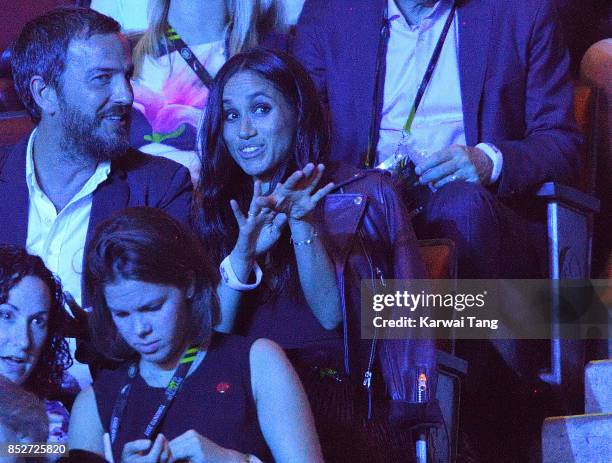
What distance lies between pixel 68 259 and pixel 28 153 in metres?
0.28

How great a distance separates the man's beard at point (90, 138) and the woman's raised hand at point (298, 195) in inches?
23.1

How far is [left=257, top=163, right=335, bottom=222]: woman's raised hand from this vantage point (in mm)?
1631

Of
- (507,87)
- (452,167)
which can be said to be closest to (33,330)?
(452,167)

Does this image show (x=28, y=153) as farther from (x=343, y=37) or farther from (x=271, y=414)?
(x=271, y=414)

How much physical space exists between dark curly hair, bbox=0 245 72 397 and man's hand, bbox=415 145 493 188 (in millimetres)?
765

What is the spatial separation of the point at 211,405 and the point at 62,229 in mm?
662

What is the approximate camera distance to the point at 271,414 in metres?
1.49

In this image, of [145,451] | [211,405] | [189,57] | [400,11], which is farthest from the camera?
[189,57]

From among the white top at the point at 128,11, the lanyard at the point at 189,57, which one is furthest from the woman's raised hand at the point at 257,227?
the white top at the point at 128,11

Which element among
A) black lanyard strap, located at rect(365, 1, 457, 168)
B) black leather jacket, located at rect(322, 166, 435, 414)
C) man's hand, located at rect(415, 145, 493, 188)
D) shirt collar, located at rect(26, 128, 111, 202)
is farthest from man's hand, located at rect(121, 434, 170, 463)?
black lanyard strap, located at rect(365, 1, 457, 168)

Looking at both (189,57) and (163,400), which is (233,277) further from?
(189,57)

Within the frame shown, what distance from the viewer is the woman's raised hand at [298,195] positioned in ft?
5.35

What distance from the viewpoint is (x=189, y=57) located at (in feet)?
8.28

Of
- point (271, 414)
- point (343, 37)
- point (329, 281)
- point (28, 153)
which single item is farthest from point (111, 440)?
point (343, 37)
